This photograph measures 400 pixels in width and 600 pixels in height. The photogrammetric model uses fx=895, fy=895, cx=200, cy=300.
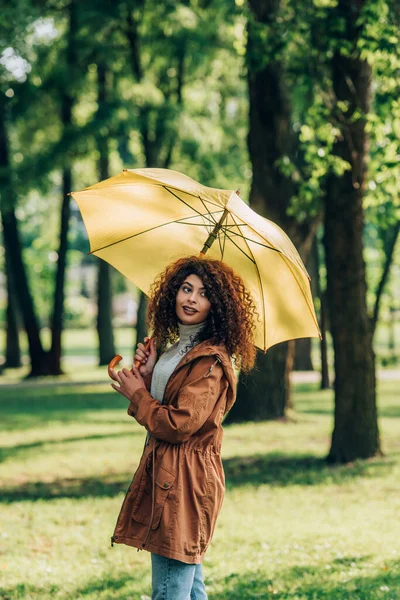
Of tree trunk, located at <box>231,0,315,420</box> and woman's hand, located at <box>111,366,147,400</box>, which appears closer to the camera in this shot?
woman's hand, located at <box>111,366,147,400</box>

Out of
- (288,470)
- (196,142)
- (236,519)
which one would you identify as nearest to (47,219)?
(196,142)

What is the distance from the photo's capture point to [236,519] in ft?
26.9

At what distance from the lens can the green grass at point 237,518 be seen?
6.05 m

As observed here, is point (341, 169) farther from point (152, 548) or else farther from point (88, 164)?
point (88, 164)

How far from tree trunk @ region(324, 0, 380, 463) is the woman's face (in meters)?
6.74

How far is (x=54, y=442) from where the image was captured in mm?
13445

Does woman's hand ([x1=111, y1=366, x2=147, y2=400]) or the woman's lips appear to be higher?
the woman's lips

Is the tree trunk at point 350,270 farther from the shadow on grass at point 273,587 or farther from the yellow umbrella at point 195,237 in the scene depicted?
the yellow umbrella at point 195,237

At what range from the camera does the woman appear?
3.66 meters

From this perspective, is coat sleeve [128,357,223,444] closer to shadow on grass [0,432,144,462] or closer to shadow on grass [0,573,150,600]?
shadow on grass [0,573,150,600]

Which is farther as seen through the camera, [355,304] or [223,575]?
[355,304]

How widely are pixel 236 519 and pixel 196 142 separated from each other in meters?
15.4

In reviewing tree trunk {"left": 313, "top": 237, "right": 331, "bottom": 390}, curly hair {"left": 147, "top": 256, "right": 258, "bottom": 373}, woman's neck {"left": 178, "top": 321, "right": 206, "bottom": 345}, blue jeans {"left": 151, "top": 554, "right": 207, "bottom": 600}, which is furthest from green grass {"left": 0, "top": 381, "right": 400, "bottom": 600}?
tree trunk {"left": 313, "top": 237, "right": 331, "bottom": 390}

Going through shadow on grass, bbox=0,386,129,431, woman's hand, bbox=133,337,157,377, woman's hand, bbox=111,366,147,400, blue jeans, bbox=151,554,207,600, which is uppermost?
woman's hand, bbox=133,337,157,377
